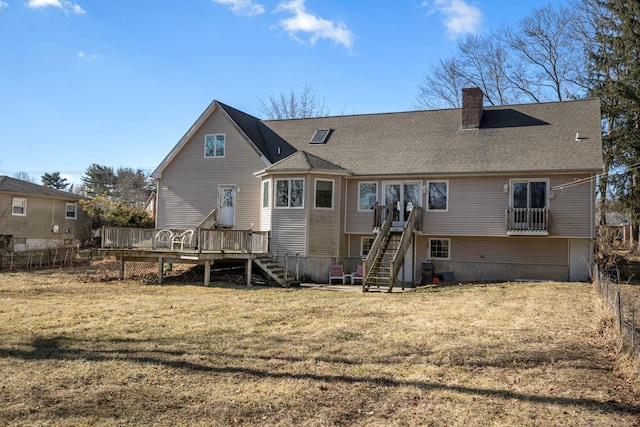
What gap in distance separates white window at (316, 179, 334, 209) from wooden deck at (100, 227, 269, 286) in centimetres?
278

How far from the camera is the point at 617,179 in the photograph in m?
27.9

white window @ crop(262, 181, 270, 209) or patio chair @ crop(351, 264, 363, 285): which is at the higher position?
white window @ crop(262, 181, 270, 209)

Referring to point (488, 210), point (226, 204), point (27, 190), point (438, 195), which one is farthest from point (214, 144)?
point (27, 190)

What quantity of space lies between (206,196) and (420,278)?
10.3m

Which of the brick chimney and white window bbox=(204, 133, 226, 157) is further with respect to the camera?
white window bbox=(204, 133, 226, 157)

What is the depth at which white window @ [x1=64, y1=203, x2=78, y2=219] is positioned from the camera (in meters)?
33.1

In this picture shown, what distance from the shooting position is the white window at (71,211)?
33094 mm

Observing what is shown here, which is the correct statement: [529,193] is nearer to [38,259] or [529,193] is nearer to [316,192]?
[316,192]

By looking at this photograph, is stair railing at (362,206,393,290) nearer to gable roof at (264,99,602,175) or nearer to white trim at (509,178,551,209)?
gable roof at (264,99,602,175)

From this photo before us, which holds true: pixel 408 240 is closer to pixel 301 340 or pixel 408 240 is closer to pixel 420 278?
pixel 420 278

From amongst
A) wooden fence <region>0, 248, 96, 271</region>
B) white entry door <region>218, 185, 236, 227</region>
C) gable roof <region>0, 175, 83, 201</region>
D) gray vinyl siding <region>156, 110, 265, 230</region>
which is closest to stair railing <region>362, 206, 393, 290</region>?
gray vinyl siding <region>156, 110, 265, 230</region>

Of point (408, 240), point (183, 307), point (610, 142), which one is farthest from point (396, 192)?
point (610, 142)

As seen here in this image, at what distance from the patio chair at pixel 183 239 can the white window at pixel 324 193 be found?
202 inches

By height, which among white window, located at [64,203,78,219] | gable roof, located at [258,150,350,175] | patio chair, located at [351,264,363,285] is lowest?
patio chair, located at [351,264,363,285]
